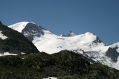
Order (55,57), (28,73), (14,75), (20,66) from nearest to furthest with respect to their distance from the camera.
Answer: (14,75)
(28,73)
(20,66)
(55,57)

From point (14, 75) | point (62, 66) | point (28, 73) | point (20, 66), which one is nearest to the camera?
point (14, 75)

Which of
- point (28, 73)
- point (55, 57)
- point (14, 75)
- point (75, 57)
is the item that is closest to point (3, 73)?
point (14, 75)

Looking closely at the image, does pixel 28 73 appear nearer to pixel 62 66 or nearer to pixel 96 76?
pixel 62 66

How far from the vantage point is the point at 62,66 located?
100m

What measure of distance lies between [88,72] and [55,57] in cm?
1592

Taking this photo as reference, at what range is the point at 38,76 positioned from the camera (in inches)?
3211

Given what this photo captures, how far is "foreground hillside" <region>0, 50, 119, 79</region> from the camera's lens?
81.1 meters

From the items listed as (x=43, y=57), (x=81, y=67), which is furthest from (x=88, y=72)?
(x=43, y=57)

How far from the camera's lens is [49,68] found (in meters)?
94.2

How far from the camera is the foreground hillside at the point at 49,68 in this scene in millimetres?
81119

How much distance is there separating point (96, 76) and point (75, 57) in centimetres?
1640

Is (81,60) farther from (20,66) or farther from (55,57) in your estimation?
(20,66)

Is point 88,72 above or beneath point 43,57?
beneath

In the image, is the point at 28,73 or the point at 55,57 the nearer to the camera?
the point at 28,73
